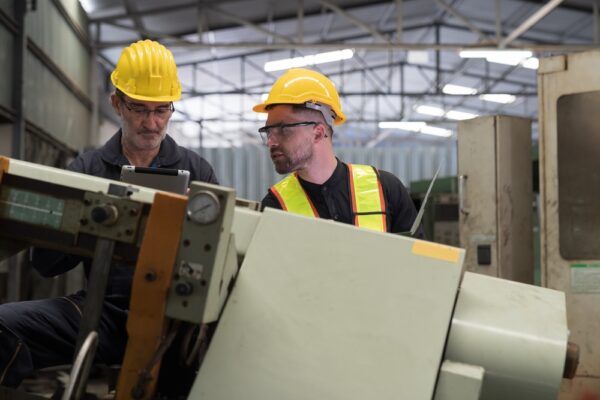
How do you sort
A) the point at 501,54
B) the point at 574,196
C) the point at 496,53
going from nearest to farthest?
the point at 574,196, the point at 496,53, the point at 501,54

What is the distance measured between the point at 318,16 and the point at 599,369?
681 centimetres

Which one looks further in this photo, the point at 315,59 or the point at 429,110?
the point at 429,110

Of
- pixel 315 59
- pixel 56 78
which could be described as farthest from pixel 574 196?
pixel 315 59

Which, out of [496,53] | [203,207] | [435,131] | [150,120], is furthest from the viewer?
[435,131]

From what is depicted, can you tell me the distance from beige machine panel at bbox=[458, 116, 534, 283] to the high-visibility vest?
1598mm

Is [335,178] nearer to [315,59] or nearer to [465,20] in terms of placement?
[465,20]

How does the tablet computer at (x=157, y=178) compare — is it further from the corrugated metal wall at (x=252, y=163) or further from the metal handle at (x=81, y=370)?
the corrugated metal wall at (x=252, y=163)

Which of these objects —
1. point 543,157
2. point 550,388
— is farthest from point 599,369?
point 550,388

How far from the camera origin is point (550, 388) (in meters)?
1.11

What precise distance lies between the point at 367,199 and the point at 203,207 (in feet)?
3.52

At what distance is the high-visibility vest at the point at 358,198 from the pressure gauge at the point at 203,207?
3.27 ft

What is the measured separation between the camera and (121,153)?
6.14ft

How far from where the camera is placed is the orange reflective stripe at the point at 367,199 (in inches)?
78.1

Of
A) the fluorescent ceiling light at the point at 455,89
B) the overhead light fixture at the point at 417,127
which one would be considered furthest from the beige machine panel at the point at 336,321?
the fluorescent ceiling light at the point at 455,89
